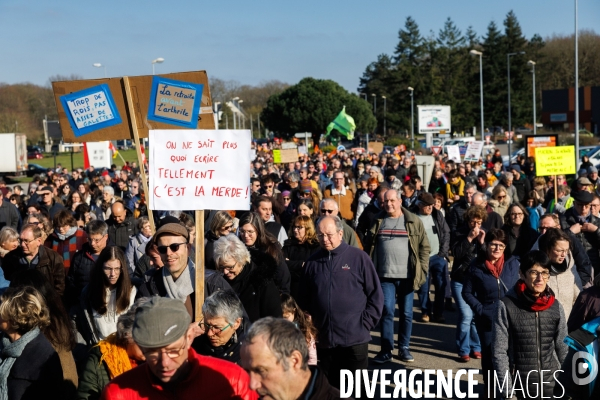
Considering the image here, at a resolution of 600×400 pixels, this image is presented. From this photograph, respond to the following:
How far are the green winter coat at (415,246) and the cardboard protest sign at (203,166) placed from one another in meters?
3.27

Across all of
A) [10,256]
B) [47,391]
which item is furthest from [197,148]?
[10,256]

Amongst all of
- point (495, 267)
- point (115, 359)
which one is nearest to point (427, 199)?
point (495, 267)

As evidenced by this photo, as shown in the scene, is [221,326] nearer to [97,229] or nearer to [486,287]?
[486,287]

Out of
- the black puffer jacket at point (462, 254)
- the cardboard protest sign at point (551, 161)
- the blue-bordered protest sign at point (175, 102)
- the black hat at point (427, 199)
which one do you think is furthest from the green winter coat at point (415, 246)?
the cardboard protest sign at point (551, 161)

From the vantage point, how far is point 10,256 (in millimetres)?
7363

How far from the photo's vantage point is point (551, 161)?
13094mm

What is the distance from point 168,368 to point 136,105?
3872mm

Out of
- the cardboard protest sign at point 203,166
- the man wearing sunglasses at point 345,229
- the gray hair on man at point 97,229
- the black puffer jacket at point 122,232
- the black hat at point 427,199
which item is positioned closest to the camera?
the cardboard protest sign at point 203,166

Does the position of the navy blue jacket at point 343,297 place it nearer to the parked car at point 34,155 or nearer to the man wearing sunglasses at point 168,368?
the man wearing sunglasses at point 168,368

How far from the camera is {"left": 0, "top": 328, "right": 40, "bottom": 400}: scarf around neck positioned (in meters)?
3.92

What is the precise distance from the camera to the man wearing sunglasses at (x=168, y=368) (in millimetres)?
3045

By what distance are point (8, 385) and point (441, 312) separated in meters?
6.55

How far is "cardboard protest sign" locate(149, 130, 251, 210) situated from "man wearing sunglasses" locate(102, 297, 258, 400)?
1817 millimetres

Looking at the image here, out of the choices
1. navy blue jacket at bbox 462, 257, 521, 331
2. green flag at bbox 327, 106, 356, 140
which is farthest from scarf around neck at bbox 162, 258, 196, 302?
green flag at bbox 327, 106, 356, 140
